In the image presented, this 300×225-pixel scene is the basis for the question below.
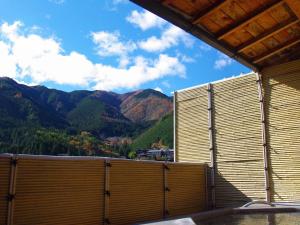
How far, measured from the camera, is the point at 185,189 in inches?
488

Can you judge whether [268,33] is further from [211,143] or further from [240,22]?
[211,143]

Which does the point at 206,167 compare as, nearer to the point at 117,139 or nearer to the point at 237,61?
the point at 237,61

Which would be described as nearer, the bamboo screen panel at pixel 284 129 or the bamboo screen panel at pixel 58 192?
the bamboo screen panel at pixel 58 192

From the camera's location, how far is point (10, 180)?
745 cm

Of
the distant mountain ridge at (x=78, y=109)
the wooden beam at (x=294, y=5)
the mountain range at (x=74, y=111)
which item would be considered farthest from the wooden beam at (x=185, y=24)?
the distant mountain ridge at (x=78, y=109)

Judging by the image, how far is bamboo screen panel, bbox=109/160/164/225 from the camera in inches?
385

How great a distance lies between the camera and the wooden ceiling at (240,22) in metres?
7.67

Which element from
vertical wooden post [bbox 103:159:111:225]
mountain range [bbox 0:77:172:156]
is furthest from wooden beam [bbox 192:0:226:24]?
mountain range [bbox 0:77:172:156]

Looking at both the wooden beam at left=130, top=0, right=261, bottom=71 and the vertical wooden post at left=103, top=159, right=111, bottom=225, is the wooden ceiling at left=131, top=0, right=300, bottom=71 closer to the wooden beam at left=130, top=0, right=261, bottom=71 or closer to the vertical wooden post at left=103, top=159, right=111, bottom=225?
the wooden beam at left=130, top=0, right=261, bottom=71

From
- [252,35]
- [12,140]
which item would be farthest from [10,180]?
[12,140]

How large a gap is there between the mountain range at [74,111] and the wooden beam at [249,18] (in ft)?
133

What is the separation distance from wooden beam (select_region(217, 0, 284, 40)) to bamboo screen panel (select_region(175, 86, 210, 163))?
211 inches

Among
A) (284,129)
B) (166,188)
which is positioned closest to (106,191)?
(166,188)

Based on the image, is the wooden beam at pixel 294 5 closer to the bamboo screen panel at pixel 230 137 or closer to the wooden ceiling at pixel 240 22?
the wooden ceiling at pixel 240 22
